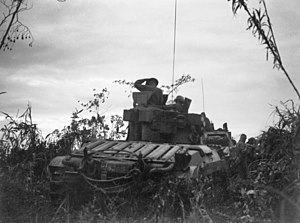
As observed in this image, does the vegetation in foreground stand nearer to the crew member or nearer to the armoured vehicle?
the armoured vehicle

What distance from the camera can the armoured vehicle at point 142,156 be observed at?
846cm

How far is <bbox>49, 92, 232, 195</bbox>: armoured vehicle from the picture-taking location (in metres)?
8.46

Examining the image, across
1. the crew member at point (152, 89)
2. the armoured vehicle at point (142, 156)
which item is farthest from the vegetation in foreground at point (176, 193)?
the crew member at point (152, 89)

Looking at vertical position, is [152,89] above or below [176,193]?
above

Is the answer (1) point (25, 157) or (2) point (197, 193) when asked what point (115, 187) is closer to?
(2) point (197, 193)

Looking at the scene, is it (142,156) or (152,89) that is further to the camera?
(152,89)

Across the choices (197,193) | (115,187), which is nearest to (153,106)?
(115,187)

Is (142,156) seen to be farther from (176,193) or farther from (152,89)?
(152,89)

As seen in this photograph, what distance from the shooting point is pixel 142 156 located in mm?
8750

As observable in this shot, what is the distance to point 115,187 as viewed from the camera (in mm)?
8492

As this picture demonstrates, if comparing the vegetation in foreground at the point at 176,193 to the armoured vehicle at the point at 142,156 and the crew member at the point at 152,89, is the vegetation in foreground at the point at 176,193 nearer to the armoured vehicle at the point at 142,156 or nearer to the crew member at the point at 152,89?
the armoured vehicle at the point at 142,156

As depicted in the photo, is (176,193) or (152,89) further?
(152,89)

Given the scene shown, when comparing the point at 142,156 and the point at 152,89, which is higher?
the point at 152,89

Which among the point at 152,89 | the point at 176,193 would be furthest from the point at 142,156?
the point at 152,89
